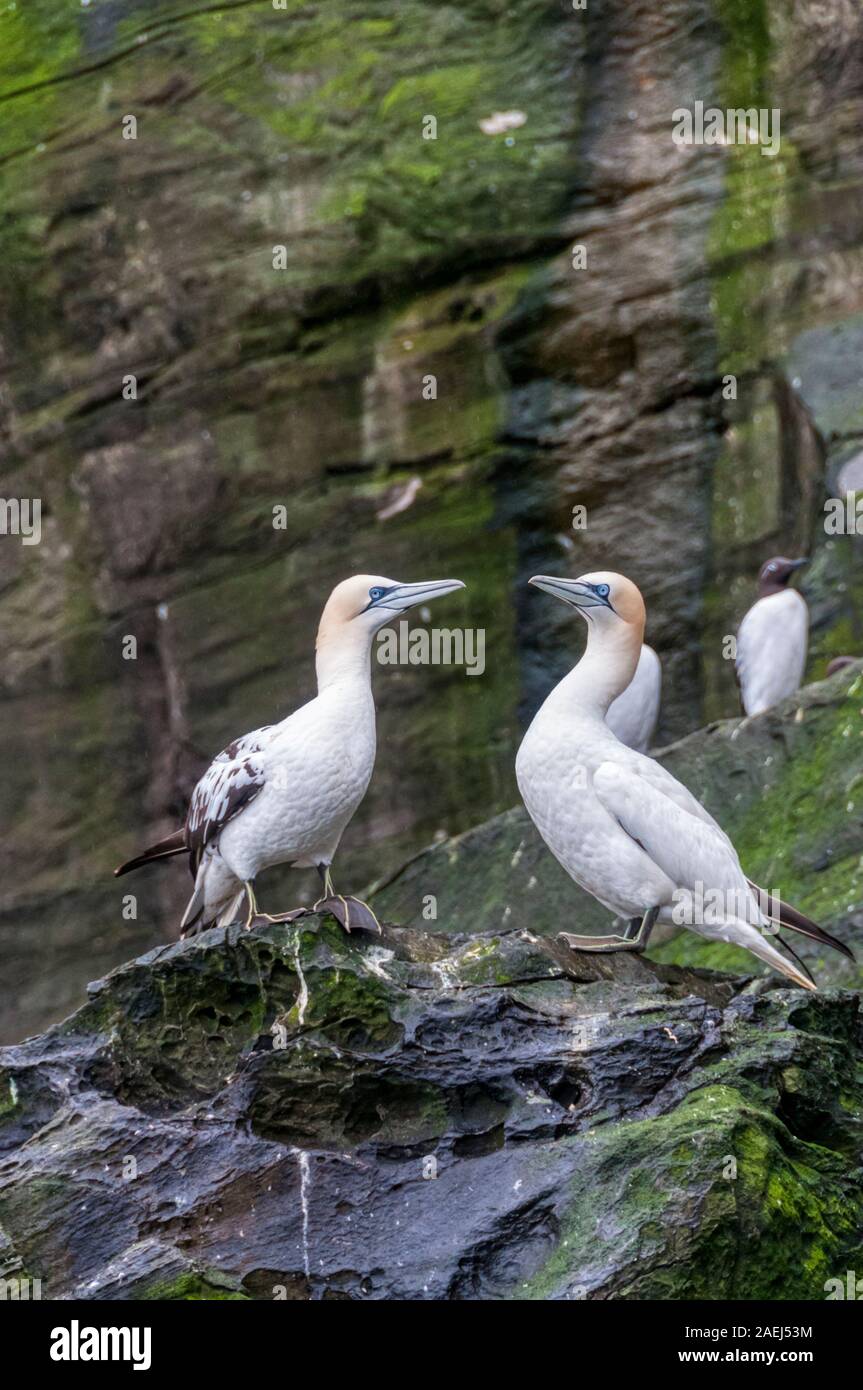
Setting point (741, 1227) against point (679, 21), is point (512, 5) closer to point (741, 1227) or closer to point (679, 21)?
point (679, 21)

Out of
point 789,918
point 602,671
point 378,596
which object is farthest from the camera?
point 602,671

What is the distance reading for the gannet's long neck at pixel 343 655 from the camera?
7.43 metres

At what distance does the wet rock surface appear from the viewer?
5645 millimetres

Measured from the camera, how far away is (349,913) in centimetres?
668

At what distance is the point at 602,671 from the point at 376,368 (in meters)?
7.17

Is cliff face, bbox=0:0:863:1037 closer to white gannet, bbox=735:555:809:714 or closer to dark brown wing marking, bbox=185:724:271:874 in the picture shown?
white gannet, bbox=735:555:809:714

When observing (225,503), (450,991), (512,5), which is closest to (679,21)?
→ (512,5)

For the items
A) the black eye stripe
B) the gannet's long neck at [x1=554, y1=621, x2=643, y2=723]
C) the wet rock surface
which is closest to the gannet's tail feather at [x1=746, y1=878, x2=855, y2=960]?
the wet rock surface

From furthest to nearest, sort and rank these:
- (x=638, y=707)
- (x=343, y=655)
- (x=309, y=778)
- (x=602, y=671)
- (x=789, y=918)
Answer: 1. (x=638, y=707)
2. (x=602, y=671)
3. (x=789, y=918)
4. (x=343, y=655)
5. (x=309, y=778)

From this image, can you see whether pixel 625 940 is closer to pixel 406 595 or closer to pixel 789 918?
pixel 789 918

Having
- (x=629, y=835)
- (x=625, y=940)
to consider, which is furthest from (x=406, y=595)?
(x=625, y=940)

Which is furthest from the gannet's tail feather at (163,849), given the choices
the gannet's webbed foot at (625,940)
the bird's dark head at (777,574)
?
the bird's dark head at (777,574)

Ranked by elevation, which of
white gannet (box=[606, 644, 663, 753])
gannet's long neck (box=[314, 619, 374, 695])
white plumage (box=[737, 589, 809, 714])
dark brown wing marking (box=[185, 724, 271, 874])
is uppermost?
white plumage (box=[737, 589, 809, 714])

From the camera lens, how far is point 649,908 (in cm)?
771
